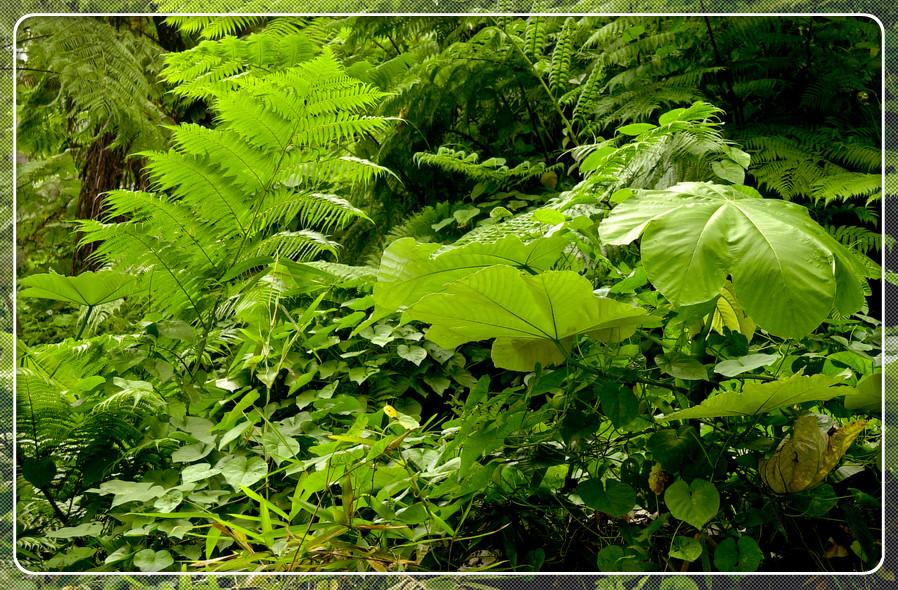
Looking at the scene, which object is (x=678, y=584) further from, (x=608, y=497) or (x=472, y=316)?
(x=472, y=316)

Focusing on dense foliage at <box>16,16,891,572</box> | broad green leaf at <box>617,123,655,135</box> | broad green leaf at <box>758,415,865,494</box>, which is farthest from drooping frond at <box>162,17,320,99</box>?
broad green leaf at <box>758,415,865,494</box>

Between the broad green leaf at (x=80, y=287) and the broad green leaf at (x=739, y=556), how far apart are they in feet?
2.66

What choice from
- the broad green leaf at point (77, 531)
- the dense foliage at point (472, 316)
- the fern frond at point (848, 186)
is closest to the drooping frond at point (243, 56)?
the dense foliage at point (472, 316)

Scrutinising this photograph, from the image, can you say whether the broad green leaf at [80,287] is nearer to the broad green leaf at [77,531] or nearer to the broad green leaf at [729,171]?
the broad green leaf at [77,531]

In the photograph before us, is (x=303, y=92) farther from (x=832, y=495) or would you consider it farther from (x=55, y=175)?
(x=832, y=495)

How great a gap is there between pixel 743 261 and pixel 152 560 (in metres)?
0.62

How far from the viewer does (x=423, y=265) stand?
0.64 meters

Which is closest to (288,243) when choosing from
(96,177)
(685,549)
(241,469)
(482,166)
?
(241,469)

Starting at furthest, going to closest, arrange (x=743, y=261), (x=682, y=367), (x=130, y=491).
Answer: (x=130, y=491) → (x=682, y=367) → (x=743, y=261)

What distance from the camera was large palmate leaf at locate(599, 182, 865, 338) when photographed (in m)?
0.50

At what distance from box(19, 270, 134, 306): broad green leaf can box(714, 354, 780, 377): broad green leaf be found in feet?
2.54

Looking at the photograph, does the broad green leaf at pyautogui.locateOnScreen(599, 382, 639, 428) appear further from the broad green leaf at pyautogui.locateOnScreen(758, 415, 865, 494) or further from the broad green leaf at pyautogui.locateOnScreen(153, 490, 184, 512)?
the broad green leaf at pyautogui.locateOnScreen(153, 490, 184, 512)

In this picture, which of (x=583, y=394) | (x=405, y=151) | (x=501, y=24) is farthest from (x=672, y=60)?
(x=583, y=394)

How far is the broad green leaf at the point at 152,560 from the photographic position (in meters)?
0.64
